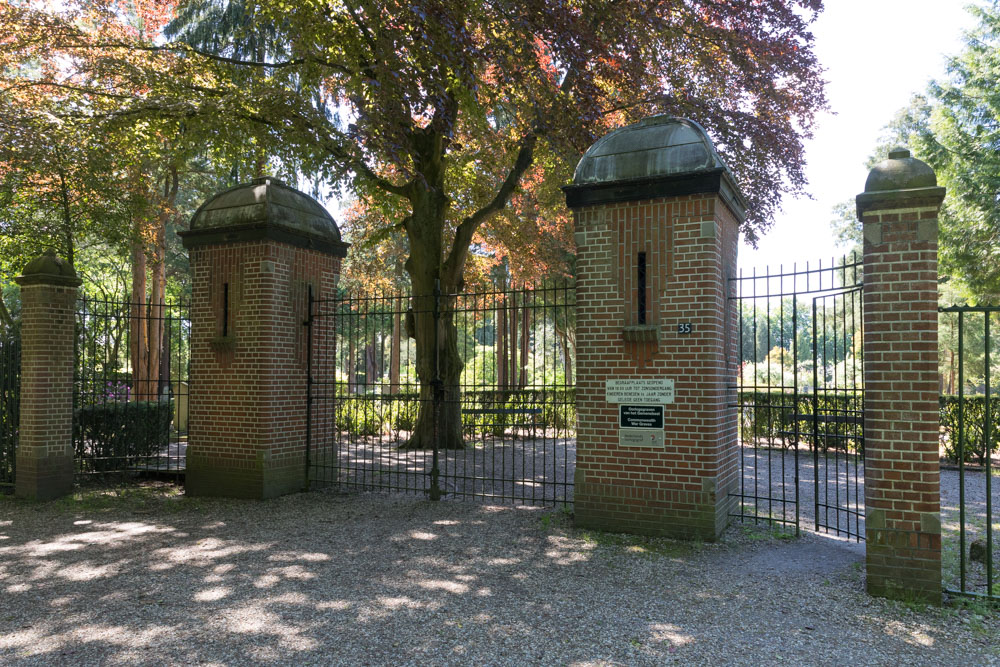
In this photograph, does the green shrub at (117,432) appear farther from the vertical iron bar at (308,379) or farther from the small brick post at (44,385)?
the vertical iron bar at (308,379)

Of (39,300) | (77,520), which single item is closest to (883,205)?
(77,520)

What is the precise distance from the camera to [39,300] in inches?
326

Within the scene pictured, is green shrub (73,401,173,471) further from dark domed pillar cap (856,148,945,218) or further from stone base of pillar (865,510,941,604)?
dark domed pillar cap (856,148,945,218)

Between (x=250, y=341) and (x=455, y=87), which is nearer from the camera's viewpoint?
(x=250, y=341)

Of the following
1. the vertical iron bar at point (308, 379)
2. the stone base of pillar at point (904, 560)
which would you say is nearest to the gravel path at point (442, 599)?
the stone base of pillar at point (904, 560)

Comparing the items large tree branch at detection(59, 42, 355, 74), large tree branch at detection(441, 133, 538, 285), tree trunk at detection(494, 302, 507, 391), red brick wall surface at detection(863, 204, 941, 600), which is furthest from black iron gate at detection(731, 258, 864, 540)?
large tree branch at detection(59, 42, 355, 74)

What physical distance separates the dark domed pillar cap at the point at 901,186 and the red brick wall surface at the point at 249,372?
22.1 feet

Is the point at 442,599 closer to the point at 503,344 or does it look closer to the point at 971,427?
the point at 503,344

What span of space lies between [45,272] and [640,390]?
792cm

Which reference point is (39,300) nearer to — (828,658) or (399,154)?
(399,154)

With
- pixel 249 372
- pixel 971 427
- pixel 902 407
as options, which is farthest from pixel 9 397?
pixel 971 427

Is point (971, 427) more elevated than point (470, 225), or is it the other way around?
point (470, 225)

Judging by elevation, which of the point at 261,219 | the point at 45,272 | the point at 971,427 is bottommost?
the point at 971,427

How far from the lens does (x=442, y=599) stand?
4586 mm
